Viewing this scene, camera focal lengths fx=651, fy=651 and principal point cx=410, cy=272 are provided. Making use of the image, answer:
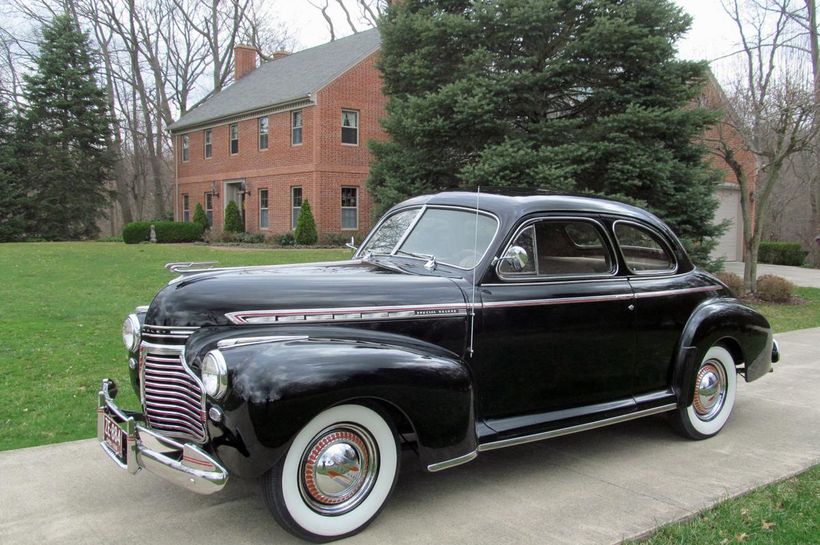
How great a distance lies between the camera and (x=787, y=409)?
5945 millimetres

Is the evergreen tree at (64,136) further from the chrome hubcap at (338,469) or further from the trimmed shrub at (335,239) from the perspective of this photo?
the chrome hubcap at (338,469)

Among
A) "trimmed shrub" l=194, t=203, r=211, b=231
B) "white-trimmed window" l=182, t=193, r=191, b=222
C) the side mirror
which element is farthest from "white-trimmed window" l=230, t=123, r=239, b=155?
the side mirror

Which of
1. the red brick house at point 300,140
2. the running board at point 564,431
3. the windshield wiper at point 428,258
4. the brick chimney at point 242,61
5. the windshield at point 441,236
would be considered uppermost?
the brick chimney at point 242,61

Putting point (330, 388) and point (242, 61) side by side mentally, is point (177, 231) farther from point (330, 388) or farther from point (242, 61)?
point (330, 388)

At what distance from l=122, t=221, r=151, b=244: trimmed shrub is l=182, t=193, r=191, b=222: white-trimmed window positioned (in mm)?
5098

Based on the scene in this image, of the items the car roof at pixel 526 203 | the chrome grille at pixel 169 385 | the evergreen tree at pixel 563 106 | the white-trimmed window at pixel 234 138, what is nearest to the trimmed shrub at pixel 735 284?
the evergreen tree at pixel 563 106

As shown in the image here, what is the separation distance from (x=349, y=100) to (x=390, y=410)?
2147 cm

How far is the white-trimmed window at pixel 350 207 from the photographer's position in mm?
23953

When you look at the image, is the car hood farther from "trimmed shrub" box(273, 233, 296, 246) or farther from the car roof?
"trimmed shrub" box(273, 233, 296, 246)

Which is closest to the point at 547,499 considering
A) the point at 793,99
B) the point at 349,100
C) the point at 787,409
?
the point at 787,409

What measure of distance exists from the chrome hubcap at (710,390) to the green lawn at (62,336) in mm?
4687

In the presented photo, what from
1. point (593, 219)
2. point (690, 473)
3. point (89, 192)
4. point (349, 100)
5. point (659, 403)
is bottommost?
point (690, 473)

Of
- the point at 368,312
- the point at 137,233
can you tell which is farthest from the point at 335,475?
the point at 137,233

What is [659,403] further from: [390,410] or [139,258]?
[139,258]
